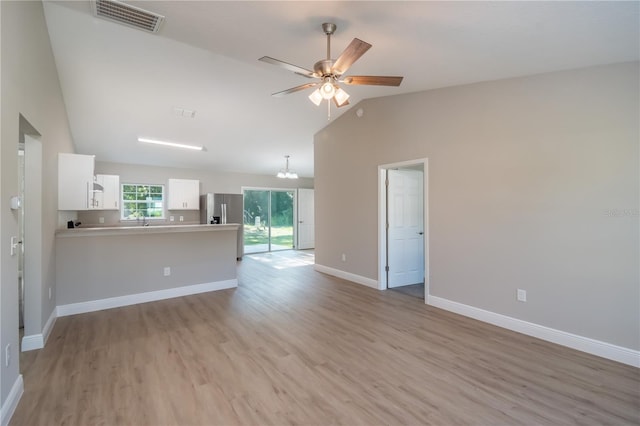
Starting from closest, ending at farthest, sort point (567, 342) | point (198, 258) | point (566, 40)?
1. point (566, 40)
2. point (567, 342)
3. point (198, 258)

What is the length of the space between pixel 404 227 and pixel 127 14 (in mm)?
4461

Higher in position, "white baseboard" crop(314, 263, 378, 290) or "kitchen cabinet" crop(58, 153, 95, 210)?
"kitchen cabinet" crop(58, 153, 95, 210)

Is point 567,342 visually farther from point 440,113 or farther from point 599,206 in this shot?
point 440,113

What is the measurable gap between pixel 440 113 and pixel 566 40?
1.60m

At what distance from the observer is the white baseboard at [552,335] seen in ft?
8.36

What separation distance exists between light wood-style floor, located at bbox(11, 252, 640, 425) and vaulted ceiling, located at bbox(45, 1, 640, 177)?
8.80ft

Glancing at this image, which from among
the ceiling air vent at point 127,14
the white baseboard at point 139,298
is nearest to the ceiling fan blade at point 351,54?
the ceiling air vent at point 127,14

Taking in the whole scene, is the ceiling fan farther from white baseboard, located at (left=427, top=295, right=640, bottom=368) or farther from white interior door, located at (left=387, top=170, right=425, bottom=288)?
white baseboard, located at (left=427, top=295, right=640, bottom=368)

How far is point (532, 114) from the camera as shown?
3.04 meters

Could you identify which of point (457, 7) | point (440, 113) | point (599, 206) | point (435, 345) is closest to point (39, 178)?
point (457, 7)

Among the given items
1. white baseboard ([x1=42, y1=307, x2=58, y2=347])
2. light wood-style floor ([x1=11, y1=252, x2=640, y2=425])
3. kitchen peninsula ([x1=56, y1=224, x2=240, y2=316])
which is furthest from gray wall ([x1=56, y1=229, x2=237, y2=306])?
light wood-style floor ([x1=11, y1=252, x2=640, y2=425])

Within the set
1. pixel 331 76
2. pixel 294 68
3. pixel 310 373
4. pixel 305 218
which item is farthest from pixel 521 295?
pixel 305 218

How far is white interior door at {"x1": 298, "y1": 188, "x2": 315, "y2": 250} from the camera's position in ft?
31.0

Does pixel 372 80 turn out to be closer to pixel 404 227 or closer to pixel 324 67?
pixel 324 67
